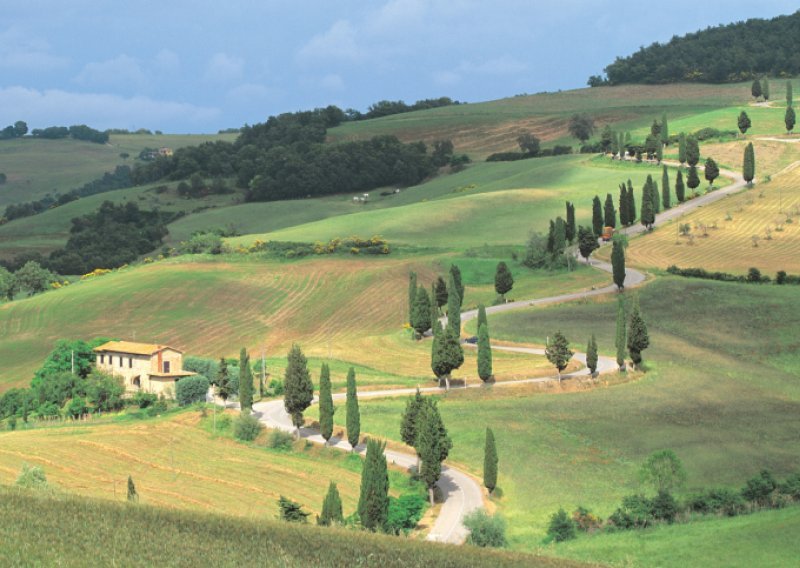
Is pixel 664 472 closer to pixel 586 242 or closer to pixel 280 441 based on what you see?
pixel 280 441

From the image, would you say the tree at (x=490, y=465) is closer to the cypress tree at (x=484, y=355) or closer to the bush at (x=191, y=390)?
the cypress tree at (x=484, y=355)

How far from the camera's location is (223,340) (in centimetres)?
11488

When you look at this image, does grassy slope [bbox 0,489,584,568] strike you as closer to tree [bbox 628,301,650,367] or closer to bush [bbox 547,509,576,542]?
bush [bbox 547,509,576,542]

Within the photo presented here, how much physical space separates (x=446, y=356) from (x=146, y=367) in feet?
79.4

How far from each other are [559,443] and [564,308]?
38203 millimetres

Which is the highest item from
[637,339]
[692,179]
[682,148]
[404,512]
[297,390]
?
[682,148]

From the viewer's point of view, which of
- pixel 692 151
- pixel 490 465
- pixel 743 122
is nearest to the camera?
pixel 490 465

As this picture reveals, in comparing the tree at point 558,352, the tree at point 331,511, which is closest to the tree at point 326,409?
the tree at point 558,352

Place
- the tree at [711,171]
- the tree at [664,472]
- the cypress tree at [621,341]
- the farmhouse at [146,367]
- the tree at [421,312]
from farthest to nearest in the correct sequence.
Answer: the tree at [711,171], the tree at [421,312], the farmhouse at [146,367], the cypress tree at [621,341], the tree at [664,472]

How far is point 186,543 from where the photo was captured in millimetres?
45812

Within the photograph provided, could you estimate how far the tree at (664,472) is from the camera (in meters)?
62.7

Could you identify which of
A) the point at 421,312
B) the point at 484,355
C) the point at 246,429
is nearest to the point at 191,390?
the point at 246,429

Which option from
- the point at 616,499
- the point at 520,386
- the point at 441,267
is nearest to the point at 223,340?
the point at 441,267

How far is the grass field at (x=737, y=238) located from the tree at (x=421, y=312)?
94.8 ft
